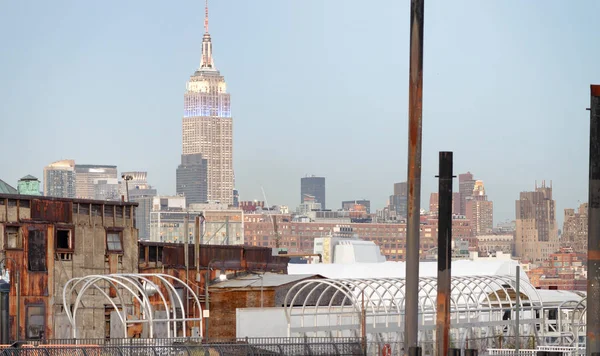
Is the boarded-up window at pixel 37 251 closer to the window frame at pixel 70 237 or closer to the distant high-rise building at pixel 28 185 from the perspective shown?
the window frame at pixel 70 237

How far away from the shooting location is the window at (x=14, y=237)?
6256cm

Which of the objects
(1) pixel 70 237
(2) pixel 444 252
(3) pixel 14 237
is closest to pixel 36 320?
(3) pixel 14 237

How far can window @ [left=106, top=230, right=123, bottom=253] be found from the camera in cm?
6819

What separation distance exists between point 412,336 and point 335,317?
99.3 ft

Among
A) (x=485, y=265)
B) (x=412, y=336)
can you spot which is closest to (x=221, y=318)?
(x=485, y=265)

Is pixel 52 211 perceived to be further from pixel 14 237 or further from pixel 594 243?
pixel 594 243

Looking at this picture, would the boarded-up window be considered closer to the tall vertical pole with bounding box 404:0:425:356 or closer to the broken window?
the broken window

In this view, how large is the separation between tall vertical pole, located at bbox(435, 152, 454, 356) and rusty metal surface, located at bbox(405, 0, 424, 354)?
17.6 ft

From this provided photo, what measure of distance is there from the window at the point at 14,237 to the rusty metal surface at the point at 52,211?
44.7 inches

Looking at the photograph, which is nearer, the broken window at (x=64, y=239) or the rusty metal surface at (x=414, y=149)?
the rusty metal surface at (x=414, y=149)

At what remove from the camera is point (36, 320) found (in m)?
62.6

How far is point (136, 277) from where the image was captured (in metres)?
58.2

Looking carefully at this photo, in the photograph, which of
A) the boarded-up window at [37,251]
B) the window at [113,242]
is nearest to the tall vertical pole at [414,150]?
the boarded-up window at [37,251]

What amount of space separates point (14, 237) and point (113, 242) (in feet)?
21.9
